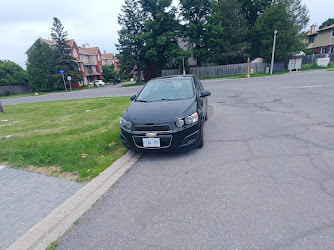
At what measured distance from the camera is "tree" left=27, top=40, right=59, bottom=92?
3456 cm

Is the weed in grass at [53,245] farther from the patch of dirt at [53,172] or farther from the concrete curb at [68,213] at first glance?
the patch of dirt at [53,172]

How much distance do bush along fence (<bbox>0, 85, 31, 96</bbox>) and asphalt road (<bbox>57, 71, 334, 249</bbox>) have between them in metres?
45.9

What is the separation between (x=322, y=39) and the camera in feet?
126

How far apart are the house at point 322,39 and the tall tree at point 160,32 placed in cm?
3146

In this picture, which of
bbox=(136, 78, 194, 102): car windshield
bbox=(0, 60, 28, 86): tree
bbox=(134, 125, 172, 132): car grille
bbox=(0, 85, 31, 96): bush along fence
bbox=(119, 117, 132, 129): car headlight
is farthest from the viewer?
bbox=(0, 60, 28, 86): tree

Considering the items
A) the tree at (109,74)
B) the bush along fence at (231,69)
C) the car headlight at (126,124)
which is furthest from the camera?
the tree at (109,74)

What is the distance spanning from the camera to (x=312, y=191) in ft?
8.47

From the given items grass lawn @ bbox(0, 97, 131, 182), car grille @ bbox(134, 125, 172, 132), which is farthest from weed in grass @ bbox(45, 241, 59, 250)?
car grille @ bbox(134, 125, 172, 132)

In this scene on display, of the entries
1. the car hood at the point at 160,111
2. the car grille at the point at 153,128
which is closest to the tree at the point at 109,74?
the car hood at the point at 160,111

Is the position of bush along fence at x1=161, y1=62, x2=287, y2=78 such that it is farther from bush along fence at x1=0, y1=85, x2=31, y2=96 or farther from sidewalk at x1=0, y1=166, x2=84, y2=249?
bush along fence at x1=0, y1=85, x2=31, y2=96

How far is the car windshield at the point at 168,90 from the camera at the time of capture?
4.62 metres

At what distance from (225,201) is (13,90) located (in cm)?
4851

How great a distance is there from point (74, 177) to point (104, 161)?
668 mm

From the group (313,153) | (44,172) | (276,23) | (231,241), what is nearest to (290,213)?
(231,241)
